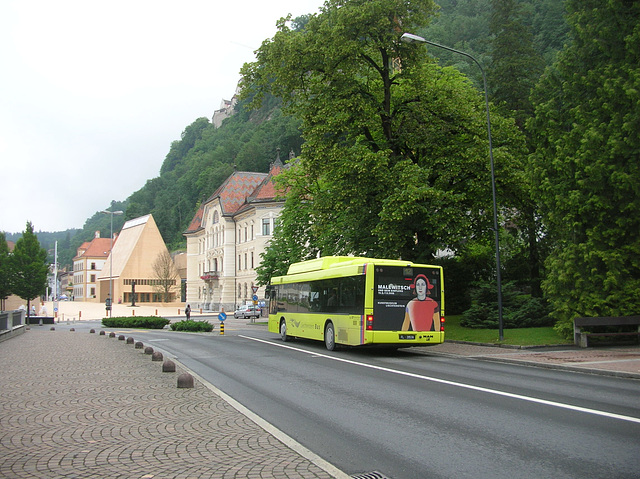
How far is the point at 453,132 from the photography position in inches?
1053

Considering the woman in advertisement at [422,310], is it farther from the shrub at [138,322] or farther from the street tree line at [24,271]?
the street tree line at [24,271]

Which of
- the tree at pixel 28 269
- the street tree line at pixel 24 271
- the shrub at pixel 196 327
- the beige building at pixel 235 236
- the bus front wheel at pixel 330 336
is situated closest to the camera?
the bus front wheel at pixel 330 336

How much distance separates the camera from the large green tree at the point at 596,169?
1870 centimetres

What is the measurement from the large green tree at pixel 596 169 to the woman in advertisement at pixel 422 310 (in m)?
4.76

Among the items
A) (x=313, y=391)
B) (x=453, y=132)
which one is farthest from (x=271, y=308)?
(x=313, y=391)

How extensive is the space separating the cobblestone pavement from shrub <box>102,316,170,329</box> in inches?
1195

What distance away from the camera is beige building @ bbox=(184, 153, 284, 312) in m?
70.4

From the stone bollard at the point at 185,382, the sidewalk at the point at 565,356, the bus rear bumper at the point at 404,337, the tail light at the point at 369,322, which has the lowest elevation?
the sidewalk at the point at 565,356

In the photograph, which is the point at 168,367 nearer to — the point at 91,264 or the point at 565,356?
the point at 565,356

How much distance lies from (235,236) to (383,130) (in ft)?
177

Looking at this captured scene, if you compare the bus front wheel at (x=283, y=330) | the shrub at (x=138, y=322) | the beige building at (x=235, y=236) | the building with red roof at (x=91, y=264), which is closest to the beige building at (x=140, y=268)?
the beige building at (x=235, y=236)

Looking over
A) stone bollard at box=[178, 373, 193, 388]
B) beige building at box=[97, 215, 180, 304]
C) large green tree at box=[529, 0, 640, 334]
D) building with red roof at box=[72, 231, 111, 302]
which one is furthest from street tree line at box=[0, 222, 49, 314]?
building with red roof at box=[72, 231, 111, 302]

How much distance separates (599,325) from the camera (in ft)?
63.5

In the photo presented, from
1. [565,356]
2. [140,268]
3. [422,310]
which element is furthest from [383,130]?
[140,268]
